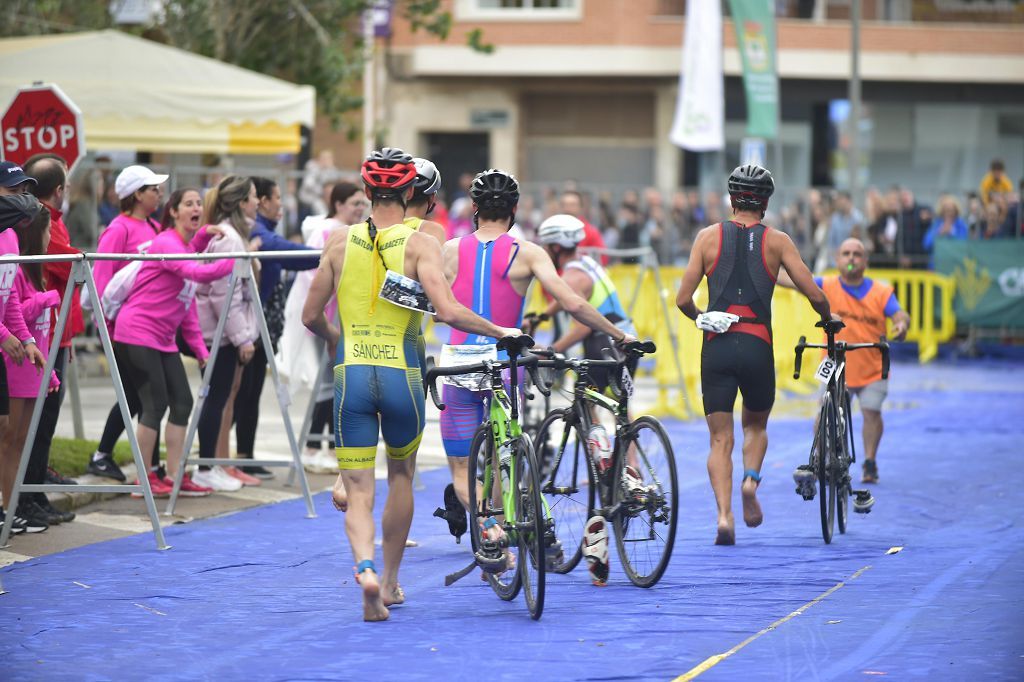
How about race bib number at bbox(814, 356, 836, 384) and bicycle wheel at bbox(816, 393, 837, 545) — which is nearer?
bicycle wheel at bbox(816, 393, 837, 545)

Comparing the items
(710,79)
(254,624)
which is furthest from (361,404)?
(710,79)

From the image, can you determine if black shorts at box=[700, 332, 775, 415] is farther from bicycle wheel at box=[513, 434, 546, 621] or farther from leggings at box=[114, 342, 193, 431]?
leggings at box=[114, 342, 193, 431]

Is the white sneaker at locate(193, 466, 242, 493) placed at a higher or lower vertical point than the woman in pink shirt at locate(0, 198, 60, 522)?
lower

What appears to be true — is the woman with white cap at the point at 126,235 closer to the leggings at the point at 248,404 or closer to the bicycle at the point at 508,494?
the leggings at the point at 248,404

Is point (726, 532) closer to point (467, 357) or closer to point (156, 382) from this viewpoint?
point (467, 357)

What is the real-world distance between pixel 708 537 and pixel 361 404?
10.1 feet

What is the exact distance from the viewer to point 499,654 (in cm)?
687

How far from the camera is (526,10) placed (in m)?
37.0

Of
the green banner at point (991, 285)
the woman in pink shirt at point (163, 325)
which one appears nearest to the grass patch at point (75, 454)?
the woman in pink shirt at point (163, 325)

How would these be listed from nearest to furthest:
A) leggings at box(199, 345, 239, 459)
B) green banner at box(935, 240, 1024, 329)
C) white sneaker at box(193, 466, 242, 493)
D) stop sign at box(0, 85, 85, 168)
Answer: leggings at box(199, 345, 239, 459) < white sneaker at box(193, 466, 242, 493) < stop sign at box(0, 85, 85, 168) < green banner at box(935, 240, 1024, 329)

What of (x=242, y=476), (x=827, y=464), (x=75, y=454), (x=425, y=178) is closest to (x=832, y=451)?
(x=827, y=464)

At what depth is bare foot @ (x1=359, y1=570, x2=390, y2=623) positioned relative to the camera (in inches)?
286

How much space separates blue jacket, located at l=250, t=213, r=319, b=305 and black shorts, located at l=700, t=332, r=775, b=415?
2.90 metres

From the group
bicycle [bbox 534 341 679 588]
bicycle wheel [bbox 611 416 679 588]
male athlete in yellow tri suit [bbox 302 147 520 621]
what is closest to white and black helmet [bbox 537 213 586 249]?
bicycle [bbox 534 341 679 588]
